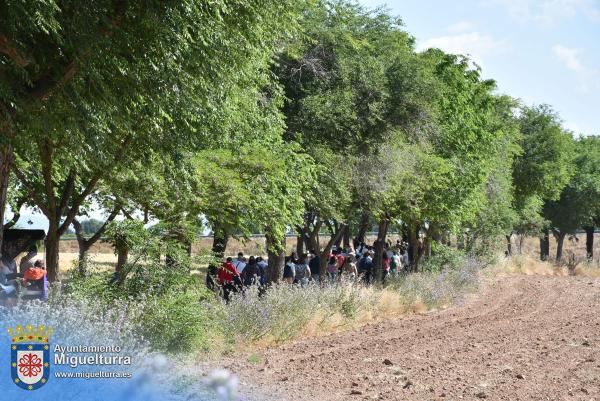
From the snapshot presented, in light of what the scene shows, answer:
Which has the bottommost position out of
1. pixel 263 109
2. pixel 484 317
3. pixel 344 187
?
pixel 484 317

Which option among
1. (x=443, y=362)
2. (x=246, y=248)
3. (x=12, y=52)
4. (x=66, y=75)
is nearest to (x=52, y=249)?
(x=66, y=75)

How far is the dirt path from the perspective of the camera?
11930mm

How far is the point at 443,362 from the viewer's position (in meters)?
14.6

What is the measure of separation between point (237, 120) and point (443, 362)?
5.90 m

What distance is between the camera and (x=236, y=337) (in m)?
15.1

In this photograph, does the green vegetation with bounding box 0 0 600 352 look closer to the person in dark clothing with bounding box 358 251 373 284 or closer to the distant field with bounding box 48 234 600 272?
the person in dark clothing with bounding box 358 251 373 284

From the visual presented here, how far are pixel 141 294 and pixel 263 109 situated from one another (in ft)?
26.3

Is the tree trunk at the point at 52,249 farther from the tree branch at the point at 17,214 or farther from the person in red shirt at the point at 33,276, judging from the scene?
the tree branch at the point at 17,214

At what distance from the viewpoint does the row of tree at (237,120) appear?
33.9ft

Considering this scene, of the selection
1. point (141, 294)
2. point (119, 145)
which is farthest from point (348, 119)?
point (141, 294)

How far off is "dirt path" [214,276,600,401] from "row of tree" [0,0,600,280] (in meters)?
2.84

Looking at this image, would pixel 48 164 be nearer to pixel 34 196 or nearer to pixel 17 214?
pixel 34 196

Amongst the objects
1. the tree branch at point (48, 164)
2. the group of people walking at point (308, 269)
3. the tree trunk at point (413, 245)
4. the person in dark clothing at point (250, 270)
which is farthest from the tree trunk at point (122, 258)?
the tree trunk at point (413, 245)

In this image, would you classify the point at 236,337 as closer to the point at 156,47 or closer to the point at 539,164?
the point at 156,47
